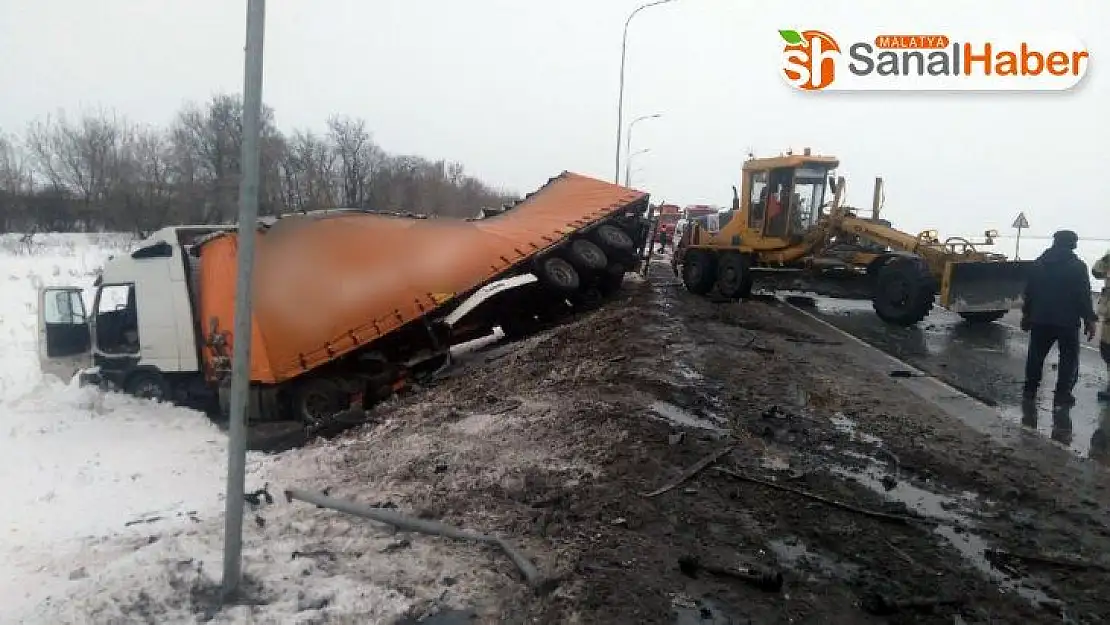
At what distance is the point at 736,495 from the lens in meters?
4.35

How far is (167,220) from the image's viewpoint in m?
42.9

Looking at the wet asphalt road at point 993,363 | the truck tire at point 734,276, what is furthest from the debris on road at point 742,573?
the truck tire at point 734,276

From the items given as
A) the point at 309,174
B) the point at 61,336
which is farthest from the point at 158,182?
the point at 61,336

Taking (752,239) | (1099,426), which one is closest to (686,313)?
(752,239)

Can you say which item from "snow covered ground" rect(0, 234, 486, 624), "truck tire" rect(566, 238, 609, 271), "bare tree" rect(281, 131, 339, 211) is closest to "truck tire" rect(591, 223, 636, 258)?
"truck tire" rect(566, 238, 609, 271)

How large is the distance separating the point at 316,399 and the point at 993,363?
30.1 feet

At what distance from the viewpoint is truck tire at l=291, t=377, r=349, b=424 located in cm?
912

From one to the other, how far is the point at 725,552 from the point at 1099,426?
204 inches

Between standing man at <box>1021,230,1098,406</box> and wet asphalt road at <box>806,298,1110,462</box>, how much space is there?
0.25 meters

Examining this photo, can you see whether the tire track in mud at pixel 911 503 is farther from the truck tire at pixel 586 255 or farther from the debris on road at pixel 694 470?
the truck tire at pixel 586 255

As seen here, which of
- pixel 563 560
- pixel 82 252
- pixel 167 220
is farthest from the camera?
pixel 167 220

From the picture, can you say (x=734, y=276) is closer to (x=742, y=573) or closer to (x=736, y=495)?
(x=736, y=495)

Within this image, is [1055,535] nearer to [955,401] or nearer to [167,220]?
[955,401]

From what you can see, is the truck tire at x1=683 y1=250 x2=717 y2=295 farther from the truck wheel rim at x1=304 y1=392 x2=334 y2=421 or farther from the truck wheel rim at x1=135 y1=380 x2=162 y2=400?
the truck wheel rim at x1=135 y1=380 x2=162 y2=400
